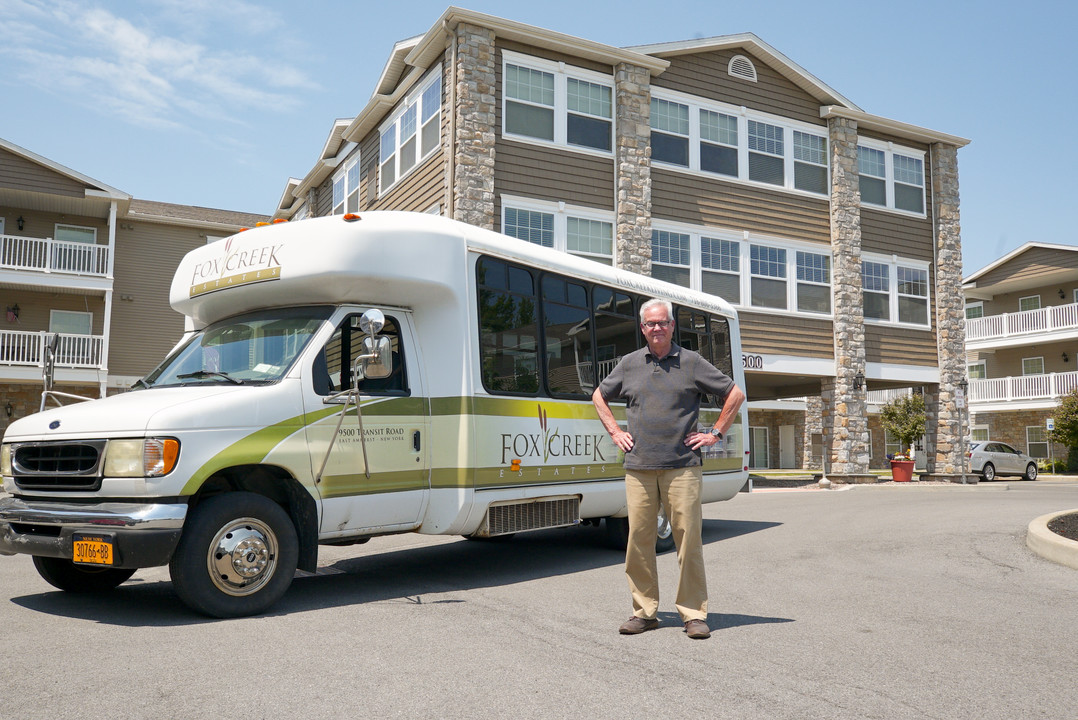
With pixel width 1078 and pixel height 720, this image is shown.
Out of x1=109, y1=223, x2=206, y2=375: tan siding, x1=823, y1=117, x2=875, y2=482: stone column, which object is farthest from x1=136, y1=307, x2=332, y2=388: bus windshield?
x1=109, y1=223, x2=206, y2=375: tan siding

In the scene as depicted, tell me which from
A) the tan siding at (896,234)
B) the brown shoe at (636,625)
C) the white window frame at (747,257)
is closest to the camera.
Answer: the brown shoe at (636,625)

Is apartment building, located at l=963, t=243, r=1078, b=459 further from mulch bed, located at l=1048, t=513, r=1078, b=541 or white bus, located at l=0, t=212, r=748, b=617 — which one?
white bus, located at l=0, t=212, r=748, b=617

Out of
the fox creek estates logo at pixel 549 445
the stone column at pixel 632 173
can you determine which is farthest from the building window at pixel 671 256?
the fox creek estates logo at pixel 549 445

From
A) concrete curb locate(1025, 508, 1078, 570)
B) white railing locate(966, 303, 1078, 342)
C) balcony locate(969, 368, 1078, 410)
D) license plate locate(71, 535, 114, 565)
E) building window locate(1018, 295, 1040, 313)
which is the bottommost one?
concrete curb locate(1025, 508, 1078, 570)

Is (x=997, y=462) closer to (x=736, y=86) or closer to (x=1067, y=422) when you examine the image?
(x=1067, y=422)

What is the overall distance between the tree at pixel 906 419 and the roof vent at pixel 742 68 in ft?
46.7

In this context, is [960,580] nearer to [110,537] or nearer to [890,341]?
[110,537]

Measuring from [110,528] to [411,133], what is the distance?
16.0 meters

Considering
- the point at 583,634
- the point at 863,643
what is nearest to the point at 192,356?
the point at 583,634

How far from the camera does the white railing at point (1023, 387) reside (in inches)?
1443

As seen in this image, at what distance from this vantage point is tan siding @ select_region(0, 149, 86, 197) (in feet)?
87.0

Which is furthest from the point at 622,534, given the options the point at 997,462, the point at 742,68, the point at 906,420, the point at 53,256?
the point at 997,462

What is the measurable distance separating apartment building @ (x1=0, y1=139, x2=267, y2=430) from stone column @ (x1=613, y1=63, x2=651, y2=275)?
15.1m

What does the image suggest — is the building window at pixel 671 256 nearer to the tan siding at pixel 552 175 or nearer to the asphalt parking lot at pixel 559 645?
the tan siding at pixel 552 175
